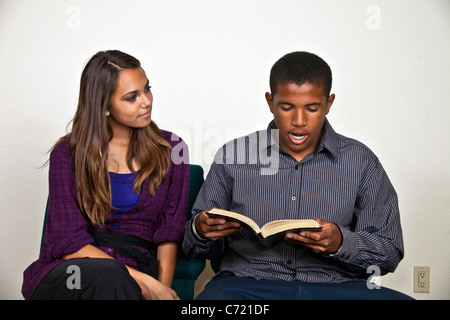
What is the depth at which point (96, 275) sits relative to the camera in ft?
5.47

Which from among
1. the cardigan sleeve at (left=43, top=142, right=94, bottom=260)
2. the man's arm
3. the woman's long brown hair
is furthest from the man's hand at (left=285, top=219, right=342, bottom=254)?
the cardigan sleeve at (left=43, top=142, right=94, bottom=260)

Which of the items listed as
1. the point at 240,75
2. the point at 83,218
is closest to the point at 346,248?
the point at 83,218

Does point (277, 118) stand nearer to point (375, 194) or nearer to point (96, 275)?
point (375, 194)

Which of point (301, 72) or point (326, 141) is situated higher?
point (301, 72)

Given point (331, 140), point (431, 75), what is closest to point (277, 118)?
point (331, 140)

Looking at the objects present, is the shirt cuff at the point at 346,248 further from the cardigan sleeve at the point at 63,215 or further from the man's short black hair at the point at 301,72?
the cardigan sleeve at the point at 63,215

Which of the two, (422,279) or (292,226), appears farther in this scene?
(422,279)

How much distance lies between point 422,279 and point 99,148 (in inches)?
69.0

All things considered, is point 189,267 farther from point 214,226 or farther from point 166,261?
point 214,226

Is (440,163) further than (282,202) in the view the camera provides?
Yes

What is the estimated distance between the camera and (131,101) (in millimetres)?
2051

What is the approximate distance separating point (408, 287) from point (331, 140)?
1.25 meters

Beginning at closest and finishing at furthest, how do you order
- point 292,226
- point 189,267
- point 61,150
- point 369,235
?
point 292,226, point 369,235, point 61,150, point 189,267

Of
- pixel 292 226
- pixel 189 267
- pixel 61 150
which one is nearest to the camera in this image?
pixel 292 226
